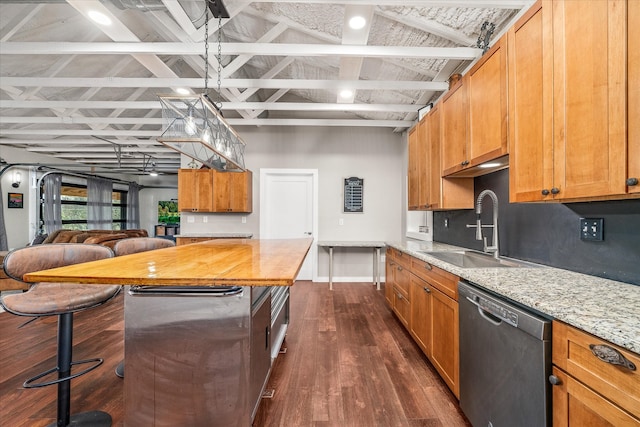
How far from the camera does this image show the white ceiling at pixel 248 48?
230cm

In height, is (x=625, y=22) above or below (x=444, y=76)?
below

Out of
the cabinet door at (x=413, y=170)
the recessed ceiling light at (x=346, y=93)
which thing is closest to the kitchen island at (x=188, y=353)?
the cabinet door at (x=413, y=170)

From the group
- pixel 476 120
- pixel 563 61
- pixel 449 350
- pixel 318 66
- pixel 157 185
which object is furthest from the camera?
pixel 157 185

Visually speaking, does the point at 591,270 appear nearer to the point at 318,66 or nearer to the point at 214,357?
the point at 214,357

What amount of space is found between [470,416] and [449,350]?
1.19ft

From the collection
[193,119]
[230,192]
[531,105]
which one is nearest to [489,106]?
[531,105]

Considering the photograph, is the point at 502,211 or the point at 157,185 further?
the point at 157,185

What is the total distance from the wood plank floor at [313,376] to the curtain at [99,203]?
6574 millimetres

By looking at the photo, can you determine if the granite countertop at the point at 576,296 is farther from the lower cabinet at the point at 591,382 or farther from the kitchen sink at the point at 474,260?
the kitchen sink at the point at 474,260

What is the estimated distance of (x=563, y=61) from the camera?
1.27m

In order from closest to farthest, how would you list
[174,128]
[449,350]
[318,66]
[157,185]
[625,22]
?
[625,22] < [449,350] < [174,128] < [318,66] < [157,185]

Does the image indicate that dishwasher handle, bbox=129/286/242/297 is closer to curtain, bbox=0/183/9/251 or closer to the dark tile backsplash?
the dark tile backsplash

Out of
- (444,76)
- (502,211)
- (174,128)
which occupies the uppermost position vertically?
(444,76)

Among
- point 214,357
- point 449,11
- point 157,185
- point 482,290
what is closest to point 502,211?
point 482,290
